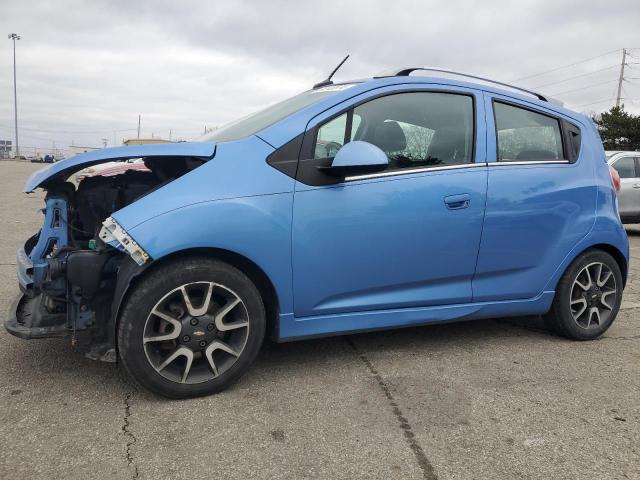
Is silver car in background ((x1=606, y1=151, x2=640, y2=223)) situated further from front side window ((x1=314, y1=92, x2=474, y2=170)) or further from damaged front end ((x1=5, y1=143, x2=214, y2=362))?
damaged front end ((x1=5, y1=143, x2=214, y2=362))

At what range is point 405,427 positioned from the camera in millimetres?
2529

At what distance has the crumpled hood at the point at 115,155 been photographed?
2.71 meters

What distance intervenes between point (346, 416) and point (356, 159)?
131 centimetres

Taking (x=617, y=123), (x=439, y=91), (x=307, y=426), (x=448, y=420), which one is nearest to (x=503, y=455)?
(x=448, y=420)

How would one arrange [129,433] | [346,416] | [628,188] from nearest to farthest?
[129,433]
[346,416]
[628,188]

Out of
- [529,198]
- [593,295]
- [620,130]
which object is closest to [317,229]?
[529,198]

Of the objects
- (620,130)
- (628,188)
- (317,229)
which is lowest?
(317,229)

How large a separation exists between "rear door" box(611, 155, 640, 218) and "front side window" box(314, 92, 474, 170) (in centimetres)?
826

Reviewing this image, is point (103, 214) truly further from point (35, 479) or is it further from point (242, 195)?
point (35, 479)

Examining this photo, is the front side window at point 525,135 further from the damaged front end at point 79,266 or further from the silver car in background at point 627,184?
the silver car in background at point 627,184

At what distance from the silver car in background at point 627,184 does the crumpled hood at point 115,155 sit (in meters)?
9.65

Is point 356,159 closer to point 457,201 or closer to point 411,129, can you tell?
A: point 411,129

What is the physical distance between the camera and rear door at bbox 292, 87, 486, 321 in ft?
9.50

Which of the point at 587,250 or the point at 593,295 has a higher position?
the point at 587,250
